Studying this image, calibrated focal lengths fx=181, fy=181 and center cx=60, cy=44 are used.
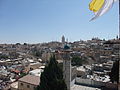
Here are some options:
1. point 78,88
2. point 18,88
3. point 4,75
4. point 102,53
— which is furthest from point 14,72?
point 102,53

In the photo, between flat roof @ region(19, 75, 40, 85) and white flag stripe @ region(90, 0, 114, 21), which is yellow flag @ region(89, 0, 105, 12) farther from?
flat roof @ region(19, 75, 40, 85)

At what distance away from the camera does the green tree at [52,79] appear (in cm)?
1483

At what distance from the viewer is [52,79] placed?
15805 mm

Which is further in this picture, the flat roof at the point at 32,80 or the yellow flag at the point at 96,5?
the flat roof at the point at 32,80

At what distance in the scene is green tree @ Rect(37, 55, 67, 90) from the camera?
14.8 meters

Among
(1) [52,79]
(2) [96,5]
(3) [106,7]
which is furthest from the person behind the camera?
(1) [52,79]

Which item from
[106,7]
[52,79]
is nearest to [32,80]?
[52,79]

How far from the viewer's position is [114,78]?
20625mm

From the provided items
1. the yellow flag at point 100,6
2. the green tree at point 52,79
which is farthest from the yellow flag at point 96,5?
the green tree at point 52,79

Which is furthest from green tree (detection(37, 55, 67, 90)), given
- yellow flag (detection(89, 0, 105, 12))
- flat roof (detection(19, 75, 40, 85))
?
yellow flag (detection(89, 0, 105, 12))

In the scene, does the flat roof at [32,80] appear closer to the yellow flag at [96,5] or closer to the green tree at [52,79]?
the green tree at [52,79]

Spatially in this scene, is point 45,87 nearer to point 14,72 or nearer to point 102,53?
point 14,72

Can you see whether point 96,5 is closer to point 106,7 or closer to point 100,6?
point 100,6

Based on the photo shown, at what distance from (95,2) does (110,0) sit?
30 centimetres
